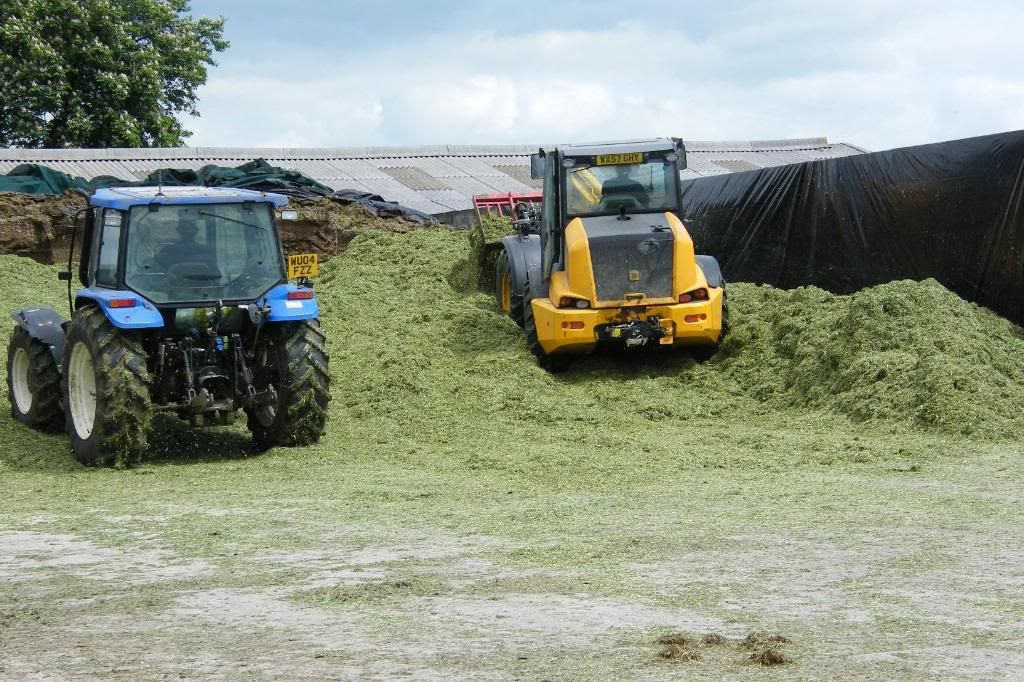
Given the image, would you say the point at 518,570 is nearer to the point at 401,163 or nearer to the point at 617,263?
the point at 617,263

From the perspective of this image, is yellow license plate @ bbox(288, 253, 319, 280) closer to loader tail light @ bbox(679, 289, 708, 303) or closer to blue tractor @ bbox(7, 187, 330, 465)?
blue tractor @ bbox(7, 187, 330, 465)

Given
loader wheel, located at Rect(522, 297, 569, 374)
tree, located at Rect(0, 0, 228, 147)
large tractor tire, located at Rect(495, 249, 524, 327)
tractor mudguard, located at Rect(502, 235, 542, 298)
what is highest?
tree, located at Rect(0, 0, 228, 147)

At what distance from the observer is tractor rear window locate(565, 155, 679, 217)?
1389cm

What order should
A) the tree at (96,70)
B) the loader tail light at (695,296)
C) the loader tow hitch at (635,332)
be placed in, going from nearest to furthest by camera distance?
the loader tow hitch at (635,332) → the loader tail light at (695,296) → the tree at (96,70)

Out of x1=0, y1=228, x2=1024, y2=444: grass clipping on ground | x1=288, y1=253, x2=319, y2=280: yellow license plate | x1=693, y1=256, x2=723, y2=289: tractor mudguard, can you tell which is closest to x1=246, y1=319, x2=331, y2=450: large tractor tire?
x1=288, y1=253, x2=319, y2=280: yellow license plate

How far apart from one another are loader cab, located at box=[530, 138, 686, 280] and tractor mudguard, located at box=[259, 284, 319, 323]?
4.18 meters

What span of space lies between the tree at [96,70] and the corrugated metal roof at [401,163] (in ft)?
19.4

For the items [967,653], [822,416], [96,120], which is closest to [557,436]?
[822,416]

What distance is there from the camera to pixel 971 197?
1369 centimetres

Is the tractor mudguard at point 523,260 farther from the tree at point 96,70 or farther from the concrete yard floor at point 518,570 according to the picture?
the tree at point 96,70

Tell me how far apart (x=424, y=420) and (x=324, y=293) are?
6385mm

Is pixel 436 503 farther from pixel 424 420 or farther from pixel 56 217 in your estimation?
pixel 56 217

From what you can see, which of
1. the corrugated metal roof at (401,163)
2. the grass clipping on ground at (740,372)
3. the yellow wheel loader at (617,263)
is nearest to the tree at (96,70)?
the corrugated metal roof at (401,163)

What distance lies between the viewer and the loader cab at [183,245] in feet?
32.7
